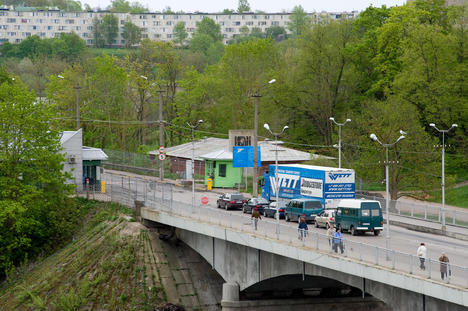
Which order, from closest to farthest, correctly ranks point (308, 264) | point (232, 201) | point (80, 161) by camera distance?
point (308, 264) < point (232, 201) < point (80, 161)

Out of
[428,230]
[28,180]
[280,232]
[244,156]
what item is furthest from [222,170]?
[280,232]

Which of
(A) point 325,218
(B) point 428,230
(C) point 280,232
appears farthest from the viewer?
(B) point 428,230

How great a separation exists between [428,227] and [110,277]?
67.5ft

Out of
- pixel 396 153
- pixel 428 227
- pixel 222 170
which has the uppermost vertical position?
pixel 396 153

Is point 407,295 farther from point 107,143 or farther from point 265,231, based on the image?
point 107,143

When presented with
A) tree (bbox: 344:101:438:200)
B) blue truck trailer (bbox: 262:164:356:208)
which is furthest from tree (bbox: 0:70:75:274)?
tree (bbox: 344:101:438:200)

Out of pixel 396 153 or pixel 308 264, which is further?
pixel 396 153

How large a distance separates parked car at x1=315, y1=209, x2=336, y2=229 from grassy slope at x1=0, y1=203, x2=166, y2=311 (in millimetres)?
10796

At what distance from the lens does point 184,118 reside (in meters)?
100

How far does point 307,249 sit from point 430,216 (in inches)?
745

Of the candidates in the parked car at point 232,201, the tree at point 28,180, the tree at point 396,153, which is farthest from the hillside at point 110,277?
the tree at point 396,153

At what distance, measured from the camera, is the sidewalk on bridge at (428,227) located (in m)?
41.9

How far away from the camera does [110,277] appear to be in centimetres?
4441

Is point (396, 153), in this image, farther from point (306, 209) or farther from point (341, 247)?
point (341, 247)
